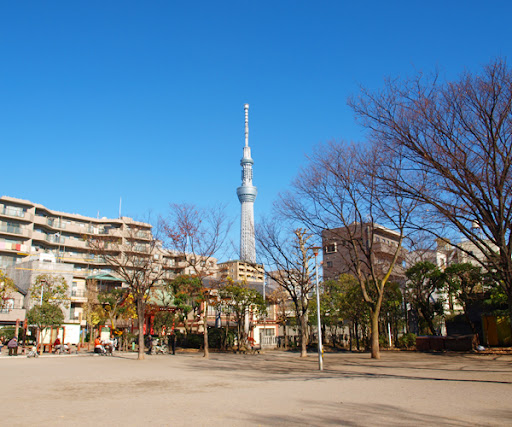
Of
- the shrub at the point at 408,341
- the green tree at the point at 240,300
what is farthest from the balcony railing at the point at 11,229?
the shrub at the point at 408,341

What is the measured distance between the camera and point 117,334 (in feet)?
114

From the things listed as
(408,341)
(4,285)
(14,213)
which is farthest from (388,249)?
(14,213)

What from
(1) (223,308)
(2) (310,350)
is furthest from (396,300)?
(1) (223,308)

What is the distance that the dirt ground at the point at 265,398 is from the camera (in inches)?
281

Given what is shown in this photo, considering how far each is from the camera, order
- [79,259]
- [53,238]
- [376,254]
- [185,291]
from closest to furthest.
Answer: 1. [185,291]
2. [376,254]
3. [53,238]
4. [79,259]

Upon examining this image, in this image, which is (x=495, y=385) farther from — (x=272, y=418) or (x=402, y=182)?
(x=272, y=418)

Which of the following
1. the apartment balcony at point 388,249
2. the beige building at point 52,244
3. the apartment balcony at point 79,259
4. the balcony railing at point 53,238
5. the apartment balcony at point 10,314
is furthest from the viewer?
the balcony railing at point 53,238

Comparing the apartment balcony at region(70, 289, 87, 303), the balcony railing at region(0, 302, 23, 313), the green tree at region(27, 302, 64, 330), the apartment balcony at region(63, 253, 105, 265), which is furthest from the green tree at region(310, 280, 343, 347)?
the apartment balcony at region(63, 253, 105, 265)

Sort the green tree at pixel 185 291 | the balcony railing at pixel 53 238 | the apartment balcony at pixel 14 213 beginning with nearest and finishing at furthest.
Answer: the green tree at pixel 185 291 → the apartment balcony at pixel 14 213 → the balcony railing at pixel 53 238

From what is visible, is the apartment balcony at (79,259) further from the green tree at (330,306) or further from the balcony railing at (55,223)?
the green tree at (330,306)

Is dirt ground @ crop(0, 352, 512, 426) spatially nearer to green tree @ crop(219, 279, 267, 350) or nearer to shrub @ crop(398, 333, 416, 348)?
shrub @ crop(398, 333, 416, 348)

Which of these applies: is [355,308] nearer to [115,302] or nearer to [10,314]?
[115,302]

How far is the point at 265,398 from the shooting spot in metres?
9.34

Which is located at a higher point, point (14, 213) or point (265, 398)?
point (14, 213)
